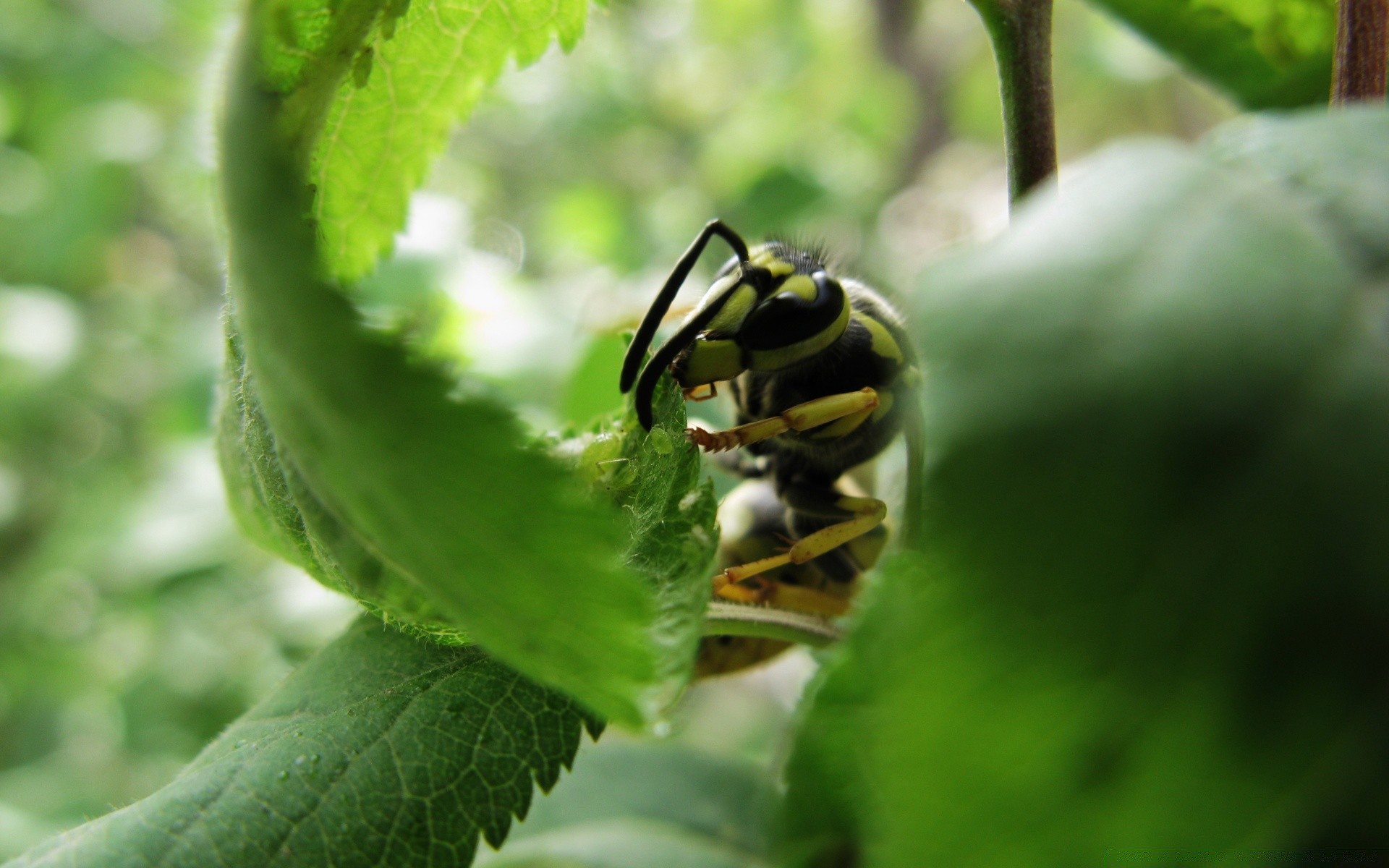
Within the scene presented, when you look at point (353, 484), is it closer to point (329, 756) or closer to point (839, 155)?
point (329, 756)

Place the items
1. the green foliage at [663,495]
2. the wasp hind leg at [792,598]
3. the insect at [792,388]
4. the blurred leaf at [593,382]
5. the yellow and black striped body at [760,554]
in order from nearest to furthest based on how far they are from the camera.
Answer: the green foliage at [663,495]
the insect at [792,388]
the wasp hind leg at [792,598]
the yellow and black striped body at [760,554]
the blurred leaf at [593,382]

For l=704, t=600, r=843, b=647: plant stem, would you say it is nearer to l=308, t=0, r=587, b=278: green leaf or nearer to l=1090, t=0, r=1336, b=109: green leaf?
l=308, t=0, r=587, b=278: green leaf

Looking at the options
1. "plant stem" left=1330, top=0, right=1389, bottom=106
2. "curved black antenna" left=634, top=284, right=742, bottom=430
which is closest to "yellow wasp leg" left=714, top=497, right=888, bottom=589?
"curved black antenna" left=634, top=284, right=742, bottom=430

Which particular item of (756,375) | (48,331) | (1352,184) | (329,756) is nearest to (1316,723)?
(1352,184)

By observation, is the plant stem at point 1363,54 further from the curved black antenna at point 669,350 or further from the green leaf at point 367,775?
the green leaf at point 367,775

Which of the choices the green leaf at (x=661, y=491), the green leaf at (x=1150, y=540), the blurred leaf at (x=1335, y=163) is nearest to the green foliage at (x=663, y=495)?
the green leaf at (x=661, y=491)

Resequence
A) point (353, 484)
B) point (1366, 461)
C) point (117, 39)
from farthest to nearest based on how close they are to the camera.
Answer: point (117, 39) < point (353, 484) < point (1366, 461)
